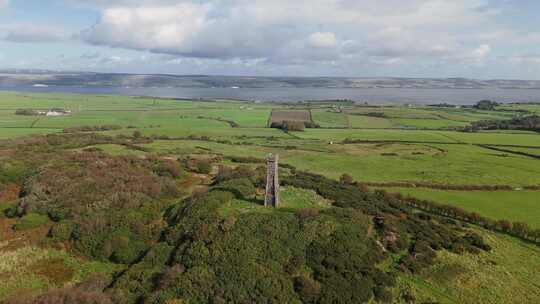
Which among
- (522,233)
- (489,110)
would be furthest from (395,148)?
(489,110)

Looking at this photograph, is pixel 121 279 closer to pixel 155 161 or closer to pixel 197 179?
pixel 197 179

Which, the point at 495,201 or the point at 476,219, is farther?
the point at 495,201


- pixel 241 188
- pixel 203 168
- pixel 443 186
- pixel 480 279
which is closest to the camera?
pixel 480 279

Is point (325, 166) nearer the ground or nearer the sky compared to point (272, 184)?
nearer the ground

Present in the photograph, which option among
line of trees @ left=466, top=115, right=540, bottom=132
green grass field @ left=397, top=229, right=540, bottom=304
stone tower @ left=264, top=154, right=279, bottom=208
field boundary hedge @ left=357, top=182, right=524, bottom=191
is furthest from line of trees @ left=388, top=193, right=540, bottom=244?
line of trees @ left=466, top=115, right=540, bottom=132

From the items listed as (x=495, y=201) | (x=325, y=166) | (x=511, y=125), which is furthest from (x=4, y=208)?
(x=511, y=125)

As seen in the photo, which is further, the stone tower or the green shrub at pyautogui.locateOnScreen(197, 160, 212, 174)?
the green shrub at pyautogui.locateOnScreen(197, 160, 212, 174)

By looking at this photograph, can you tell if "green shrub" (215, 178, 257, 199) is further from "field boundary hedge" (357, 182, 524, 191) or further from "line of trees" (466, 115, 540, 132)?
"line of trees" (466, 115, 540, 132)

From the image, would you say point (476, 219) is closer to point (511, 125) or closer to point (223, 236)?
point (223, 236)
